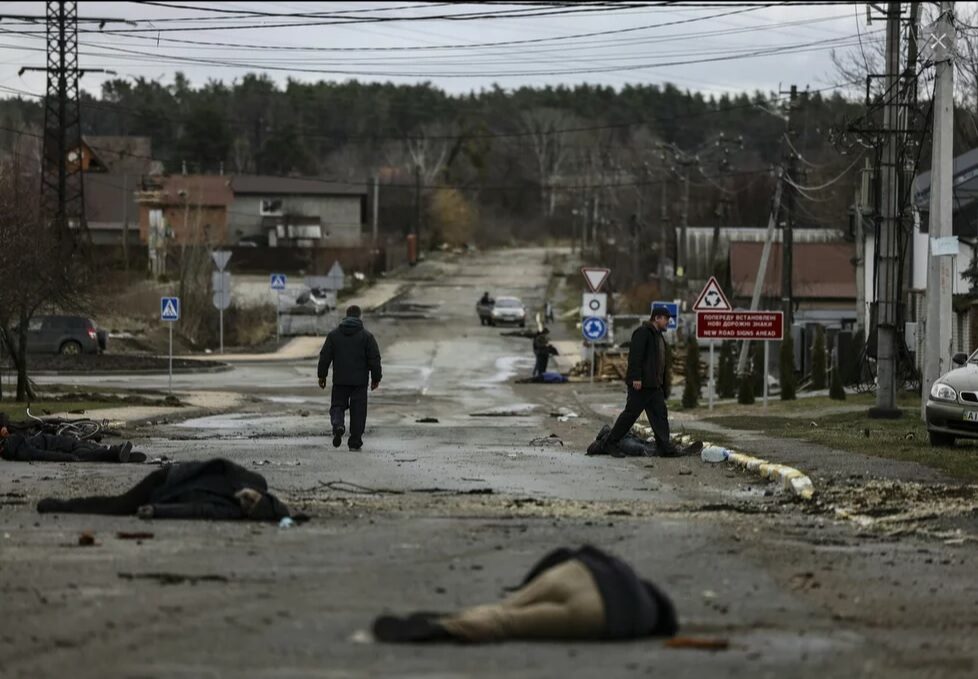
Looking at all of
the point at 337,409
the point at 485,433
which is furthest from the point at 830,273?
the point at 337,409

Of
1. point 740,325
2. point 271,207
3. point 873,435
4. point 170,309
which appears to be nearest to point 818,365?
point 740,325

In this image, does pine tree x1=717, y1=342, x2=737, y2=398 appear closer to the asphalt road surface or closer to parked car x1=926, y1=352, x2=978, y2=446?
parked car x1=926, y1=352, x2=978, y2=446

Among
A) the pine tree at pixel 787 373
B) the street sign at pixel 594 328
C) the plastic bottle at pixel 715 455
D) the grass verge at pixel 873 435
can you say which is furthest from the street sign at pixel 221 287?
the plastic bottle at pixel 715 455

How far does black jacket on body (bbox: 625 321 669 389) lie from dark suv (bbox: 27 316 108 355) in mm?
39659

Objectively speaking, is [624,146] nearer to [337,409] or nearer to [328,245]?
[328,245]

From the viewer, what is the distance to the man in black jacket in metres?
20.3

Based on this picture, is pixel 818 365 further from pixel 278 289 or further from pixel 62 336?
pixel 278 289

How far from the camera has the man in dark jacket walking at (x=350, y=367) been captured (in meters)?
21.9

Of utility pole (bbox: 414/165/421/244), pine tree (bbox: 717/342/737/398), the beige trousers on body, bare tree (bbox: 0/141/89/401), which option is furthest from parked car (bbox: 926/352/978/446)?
utility pole (bbox: 414/165/421/244)

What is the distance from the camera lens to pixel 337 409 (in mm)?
22141

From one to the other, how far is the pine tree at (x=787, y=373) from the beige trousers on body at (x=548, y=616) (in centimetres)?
2960

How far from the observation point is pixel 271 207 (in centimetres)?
12412

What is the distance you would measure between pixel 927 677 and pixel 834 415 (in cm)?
2308

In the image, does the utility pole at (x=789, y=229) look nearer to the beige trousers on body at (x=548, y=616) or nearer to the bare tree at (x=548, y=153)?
the beige trousers on body at (x=548, y=616)
